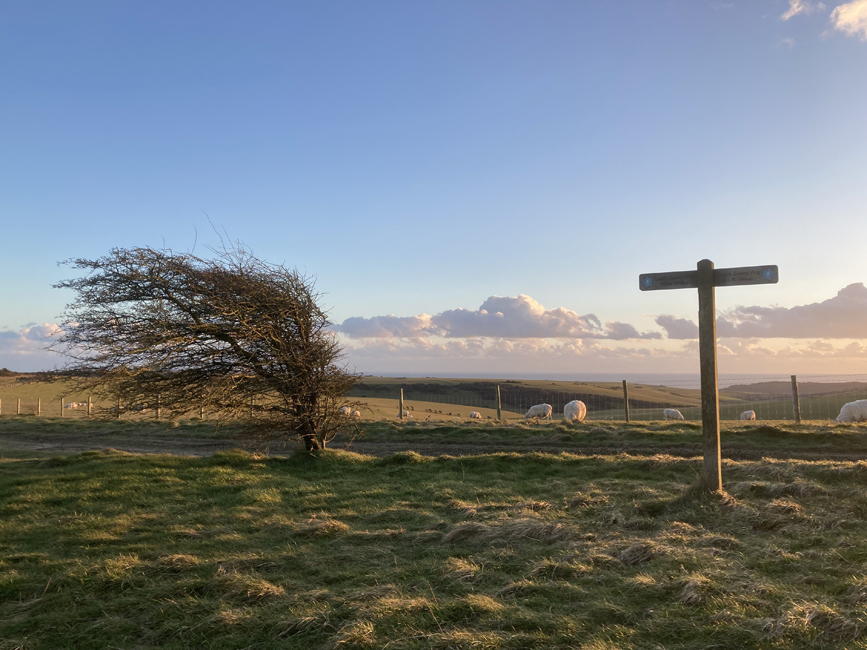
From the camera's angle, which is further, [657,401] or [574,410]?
[657,401]

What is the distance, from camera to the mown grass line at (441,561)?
4.17 m

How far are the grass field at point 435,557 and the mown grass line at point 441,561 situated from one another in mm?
25

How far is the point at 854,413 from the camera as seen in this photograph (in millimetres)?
22266

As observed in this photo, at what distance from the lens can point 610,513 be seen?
738 centimetres

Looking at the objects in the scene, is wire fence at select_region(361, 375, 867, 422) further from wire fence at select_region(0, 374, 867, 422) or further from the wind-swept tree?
the wind-swept tree

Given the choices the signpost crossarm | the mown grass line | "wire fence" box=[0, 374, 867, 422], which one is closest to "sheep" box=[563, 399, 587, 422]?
"wire fence" box=[0, 374, 867, 422]

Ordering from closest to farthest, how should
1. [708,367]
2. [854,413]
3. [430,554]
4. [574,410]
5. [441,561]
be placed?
[441,561] → [430,554] → [708,367] → [854,413] → [574,410]

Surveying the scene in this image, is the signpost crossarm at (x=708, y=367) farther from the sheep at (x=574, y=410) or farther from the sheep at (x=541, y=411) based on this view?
the sheep at (x=574, y=410)

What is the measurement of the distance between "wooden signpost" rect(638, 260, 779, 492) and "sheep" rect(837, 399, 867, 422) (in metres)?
18.8

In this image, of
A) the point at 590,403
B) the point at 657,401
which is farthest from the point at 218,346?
the point at 657,401

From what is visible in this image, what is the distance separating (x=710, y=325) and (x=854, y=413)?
65.3ft

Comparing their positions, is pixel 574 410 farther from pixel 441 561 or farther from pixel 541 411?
pixel 441 561

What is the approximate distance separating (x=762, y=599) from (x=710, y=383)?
4.22m

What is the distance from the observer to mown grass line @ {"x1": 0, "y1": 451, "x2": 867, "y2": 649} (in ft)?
13.7
